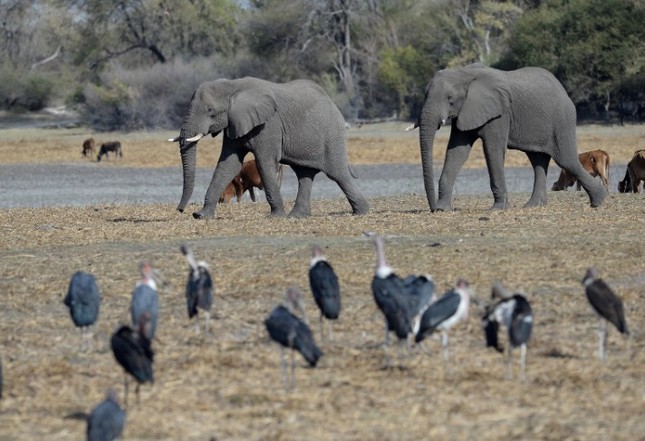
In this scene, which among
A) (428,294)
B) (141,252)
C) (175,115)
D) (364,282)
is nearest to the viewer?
(428,294)

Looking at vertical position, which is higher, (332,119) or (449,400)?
(332,119)

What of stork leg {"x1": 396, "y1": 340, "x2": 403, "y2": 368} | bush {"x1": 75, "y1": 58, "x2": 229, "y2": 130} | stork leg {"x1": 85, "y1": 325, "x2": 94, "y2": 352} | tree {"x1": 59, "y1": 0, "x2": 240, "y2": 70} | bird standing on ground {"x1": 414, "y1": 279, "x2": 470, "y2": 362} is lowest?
stork leg {"x1": 85, "y1": 325, "x2": 94, "y2": 352}

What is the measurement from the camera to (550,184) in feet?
107

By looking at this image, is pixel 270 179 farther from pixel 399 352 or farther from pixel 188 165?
pixel 399 352

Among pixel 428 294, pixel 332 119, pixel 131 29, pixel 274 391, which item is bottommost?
pixel 274 391

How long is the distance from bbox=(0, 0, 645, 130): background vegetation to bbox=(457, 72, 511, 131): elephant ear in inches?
1127

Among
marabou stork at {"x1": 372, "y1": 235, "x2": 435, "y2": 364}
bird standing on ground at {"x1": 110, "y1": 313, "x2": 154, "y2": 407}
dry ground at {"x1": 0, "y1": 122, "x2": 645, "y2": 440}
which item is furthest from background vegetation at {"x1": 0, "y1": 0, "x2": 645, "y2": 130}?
bird standing on ground at {"x1": 110, "y1": 313, "x2": 154, "y2": 407}

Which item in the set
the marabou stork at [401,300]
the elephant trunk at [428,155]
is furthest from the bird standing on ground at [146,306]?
the elephant trunk at [428,155]

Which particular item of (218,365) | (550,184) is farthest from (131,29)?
(218,365)

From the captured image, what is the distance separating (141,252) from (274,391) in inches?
279

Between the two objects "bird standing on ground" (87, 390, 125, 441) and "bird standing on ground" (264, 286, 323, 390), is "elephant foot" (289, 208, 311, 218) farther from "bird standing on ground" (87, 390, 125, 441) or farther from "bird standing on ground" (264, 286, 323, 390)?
"bird standing on ground" (87, 390, 125, 441)

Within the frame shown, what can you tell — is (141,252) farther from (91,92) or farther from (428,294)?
(91,92)

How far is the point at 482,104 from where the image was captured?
830 inches

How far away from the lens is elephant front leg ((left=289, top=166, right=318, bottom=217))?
21172 mm
